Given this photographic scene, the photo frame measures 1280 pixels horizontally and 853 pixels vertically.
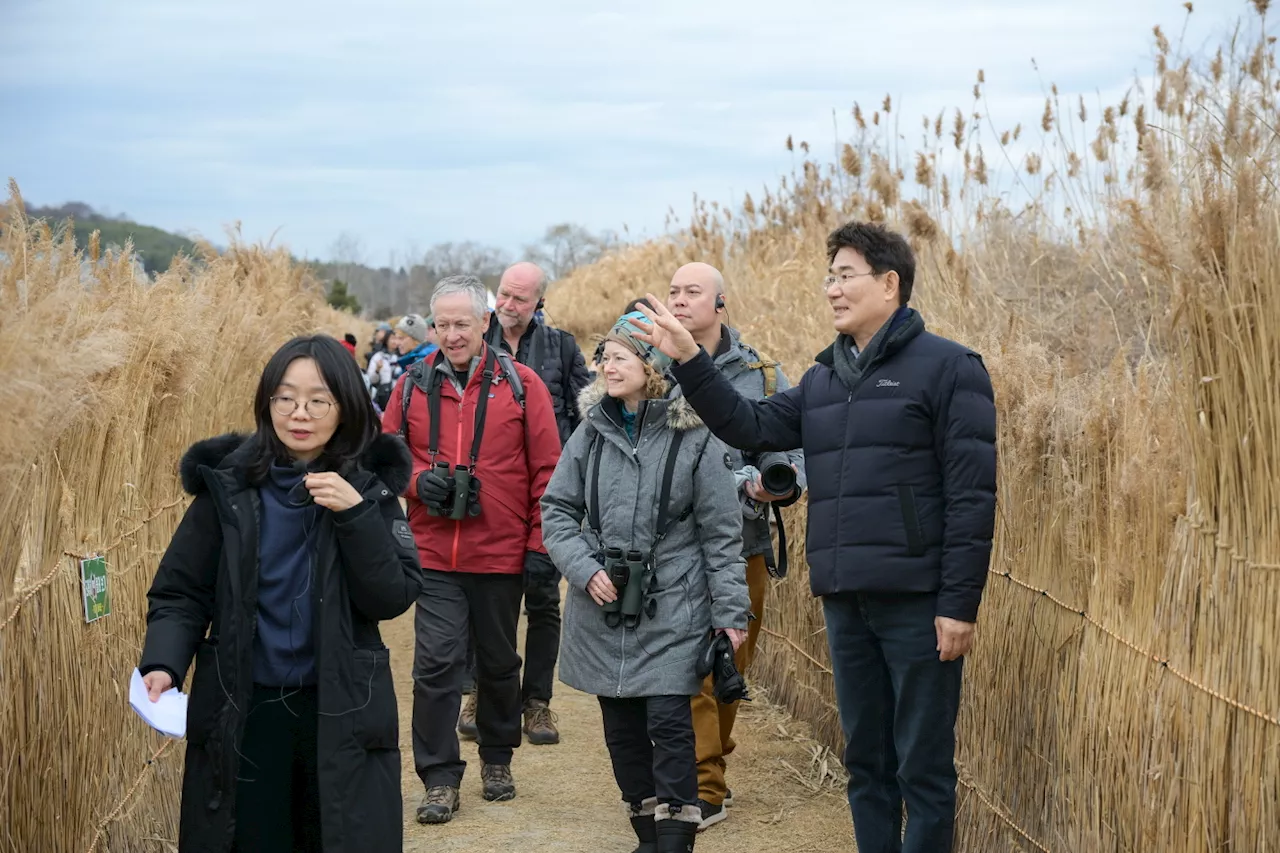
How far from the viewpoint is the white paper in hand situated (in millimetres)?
3018

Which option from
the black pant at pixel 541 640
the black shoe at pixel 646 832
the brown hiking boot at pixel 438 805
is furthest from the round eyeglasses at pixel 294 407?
the black pant at pixel 541 640

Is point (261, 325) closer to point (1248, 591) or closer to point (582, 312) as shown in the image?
point (1248, 591)

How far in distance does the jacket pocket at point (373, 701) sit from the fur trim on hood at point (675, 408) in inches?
65.1

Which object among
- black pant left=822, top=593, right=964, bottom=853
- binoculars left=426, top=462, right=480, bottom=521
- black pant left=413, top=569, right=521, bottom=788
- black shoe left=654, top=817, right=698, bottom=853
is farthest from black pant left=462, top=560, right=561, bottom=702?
black pant left=822, top=593, right=964, bottom=853

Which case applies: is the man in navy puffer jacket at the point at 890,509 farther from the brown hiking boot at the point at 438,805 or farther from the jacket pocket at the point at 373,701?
the brown hiking boot at the point at 438,805

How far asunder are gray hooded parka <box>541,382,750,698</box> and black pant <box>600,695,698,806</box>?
0.09 metres

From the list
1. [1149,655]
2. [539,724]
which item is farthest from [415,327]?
[1149,655]

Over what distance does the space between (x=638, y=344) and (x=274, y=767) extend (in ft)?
6.53

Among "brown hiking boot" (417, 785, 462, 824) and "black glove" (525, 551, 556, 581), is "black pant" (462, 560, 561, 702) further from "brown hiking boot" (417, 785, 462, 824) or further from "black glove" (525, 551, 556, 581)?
"brown hiking boot" (417, 785, 462, 824)

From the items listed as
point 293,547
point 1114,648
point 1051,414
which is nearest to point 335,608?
point 293,547

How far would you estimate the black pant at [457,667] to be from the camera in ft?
17.8

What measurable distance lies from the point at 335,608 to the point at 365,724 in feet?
0.93

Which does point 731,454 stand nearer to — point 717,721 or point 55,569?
point 717,721

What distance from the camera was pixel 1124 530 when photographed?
363 cm
